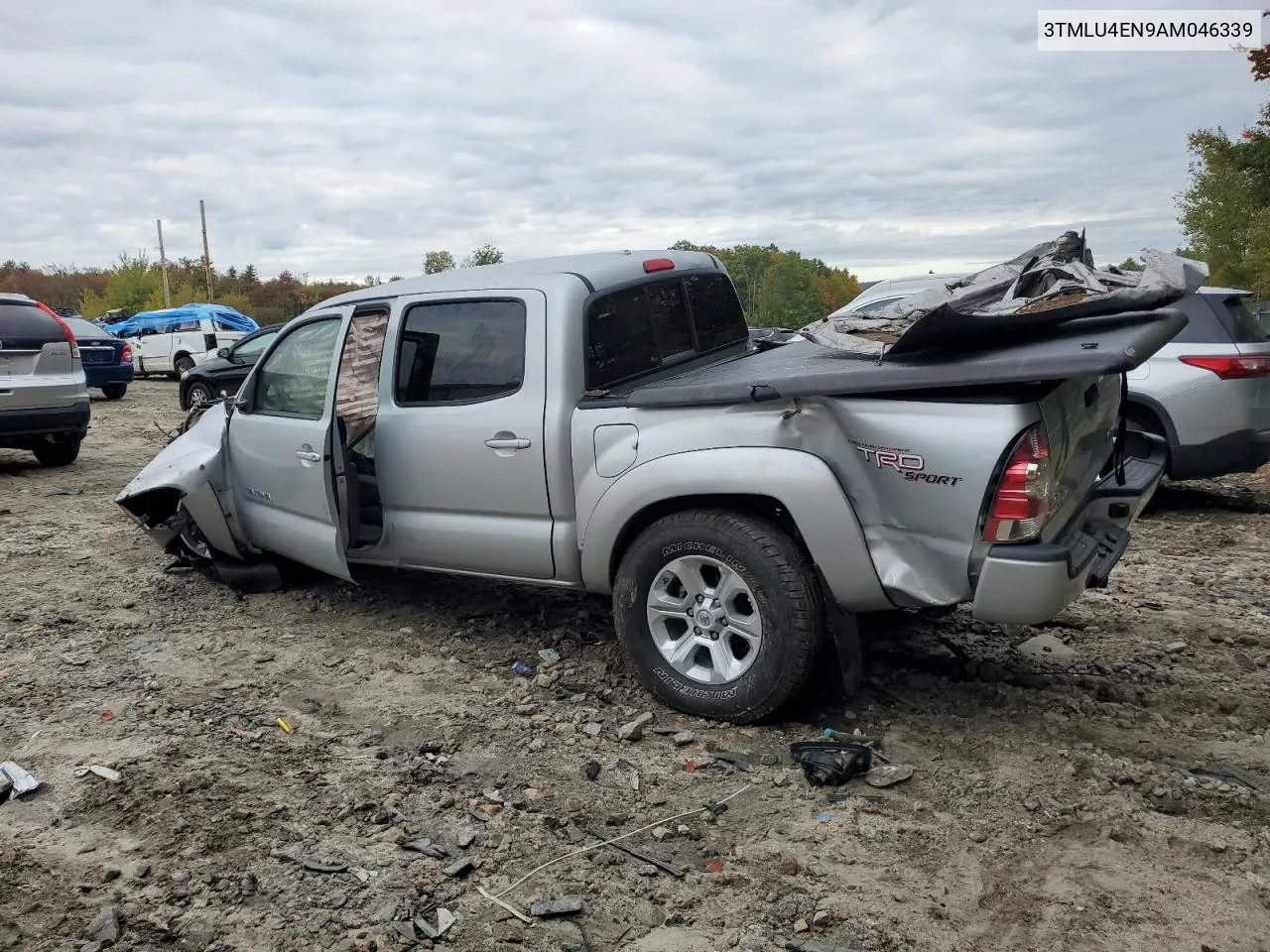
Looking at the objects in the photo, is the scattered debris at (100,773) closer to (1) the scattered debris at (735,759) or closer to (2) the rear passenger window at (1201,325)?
(1) the scattered debris at (735,759)

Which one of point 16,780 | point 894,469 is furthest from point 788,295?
point 16,780

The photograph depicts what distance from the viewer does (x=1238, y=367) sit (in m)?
7.03

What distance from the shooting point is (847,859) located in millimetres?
3139

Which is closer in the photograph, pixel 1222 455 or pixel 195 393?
pixel 1222 455

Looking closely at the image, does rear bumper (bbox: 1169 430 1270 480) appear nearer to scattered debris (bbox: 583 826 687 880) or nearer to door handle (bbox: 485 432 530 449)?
door handle (bbox: 485 432 530 449)

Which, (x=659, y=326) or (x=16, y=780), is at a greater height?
(x=659, y=326)

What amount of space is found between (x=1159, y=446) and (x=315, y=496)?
4.07 meters

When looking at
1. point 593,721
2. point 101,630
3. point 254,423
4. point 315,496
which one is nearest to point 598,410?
point 593,721

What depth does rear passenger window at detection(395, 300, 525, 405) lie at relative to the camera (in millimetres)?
4605

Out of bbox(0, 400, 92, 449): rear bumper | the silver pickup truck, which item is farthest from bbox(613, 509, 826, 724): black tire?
bbox(0, 400, 92, 449): rear bumper

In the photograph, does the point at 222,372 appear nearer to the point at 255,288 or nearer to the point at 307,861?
the point at 307,861

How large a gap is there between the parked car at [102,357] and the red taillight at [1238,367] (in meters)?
17.3

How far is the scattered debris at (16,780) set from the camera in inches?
144

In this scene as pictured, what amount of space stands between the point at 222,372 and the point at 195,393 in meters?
0.82
